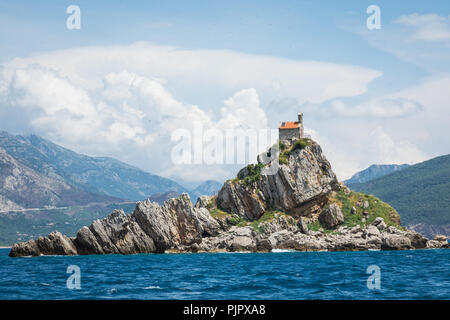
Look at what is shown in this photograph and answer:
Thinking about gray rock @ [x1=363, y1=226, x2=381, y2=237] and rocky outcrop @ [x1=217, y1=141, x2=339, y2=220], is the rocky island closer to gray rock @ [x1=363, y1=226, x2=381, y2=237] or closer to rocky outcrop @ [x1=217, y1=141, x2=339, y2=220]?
rocky outcrop @ [x1=217, y1=141, x2=339, y2=220]

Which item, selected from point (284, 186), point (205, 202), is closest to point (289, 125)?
point (284, 186)

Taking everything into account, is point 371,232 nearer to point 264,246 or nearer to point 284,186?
point 284,186

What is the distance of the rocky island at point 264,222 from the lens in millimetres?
130125

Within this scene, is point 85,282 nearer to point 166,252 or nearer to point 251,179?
point 166,252

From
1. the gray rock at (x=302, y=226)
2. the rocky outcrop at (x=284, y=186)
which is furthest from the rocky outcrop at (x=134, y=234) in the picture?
the gray rock at (x=302, y=226)

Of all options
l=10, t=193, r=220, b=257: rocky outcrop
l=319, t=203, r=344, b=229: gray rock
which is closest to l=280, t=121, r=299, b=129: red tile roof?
l=319, t=203, r=344, b=229: gray rock

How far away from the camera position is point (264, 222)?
14312 centimetres

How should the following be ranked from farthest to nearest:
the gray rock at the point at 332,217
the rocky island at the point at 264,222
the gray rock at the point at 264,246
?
the gray rock at the point at 332,217, the rocky island at the point at 264,222, the gray rock at the point at 264,246

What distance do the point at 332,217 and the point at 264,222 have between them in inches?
736

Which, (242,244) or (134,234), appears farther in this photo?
(134,234)

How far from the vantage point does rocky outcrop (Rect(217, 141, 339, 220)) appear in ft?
485

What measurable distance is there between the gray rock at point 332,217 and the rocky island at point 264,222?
27cm

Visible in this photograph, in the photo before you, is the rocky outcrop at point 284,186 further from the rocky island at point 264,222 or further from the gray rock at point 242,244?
the gray rock at point 242,244
